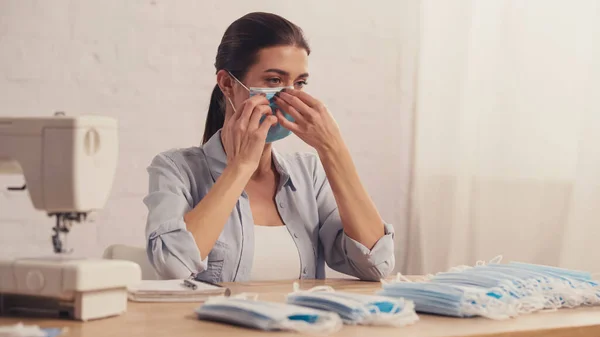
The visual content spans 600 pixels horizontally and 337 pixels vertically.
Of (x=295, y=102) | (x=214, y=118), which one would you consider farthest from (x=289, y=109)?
(x=214, y=118)

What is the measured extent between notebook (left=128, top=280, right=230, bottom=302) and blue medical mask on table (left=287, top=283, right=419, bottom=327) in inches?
8.4

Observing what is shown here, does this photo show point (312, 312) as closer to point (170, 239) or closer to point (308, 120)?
point (170, 239)

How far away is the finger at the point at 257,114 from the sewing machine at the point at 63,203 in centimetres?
88

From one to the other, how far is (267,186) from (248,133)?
0.83 ft

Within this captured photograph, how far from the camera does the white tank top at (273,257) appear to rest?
2.19 metres

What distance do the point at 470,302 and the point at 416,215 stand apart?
6.44 feet

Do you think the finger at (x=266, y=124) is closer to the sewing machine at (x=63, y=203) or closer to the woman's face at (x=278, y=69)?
the woman's face at (x=278, y=69)

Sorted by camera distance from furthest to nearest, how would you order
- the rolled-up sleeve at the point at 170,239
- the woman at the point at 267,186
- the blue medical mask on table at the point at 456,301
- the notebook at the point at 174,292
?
the woman at the point at 267,186 < the rolled-up sleeve at the point at 170,239 < the notebook at the point at 174,292 < the blue medical mask on table at the point at 456,301

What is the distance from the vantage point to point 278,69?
86.9 inches

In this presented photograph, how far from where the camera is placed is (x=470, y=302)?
1331 millimetres

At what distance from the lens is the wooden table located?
1.12 m

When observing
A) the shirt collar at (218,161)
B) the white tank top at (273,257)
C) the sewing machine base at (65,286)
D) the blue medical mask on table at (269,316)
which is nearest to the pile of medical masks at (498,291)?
the blue medical mask on table at (269,316)

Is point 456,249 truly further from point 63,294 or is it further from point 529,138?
point 63,294

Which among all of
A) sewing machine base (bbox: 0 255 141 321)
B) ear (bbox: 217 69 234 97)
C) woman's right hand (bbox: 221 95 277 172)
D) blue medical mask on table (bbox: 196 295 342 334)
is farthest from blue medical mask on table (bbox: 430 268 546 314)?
ear (bbox: 217 69 234 97)
